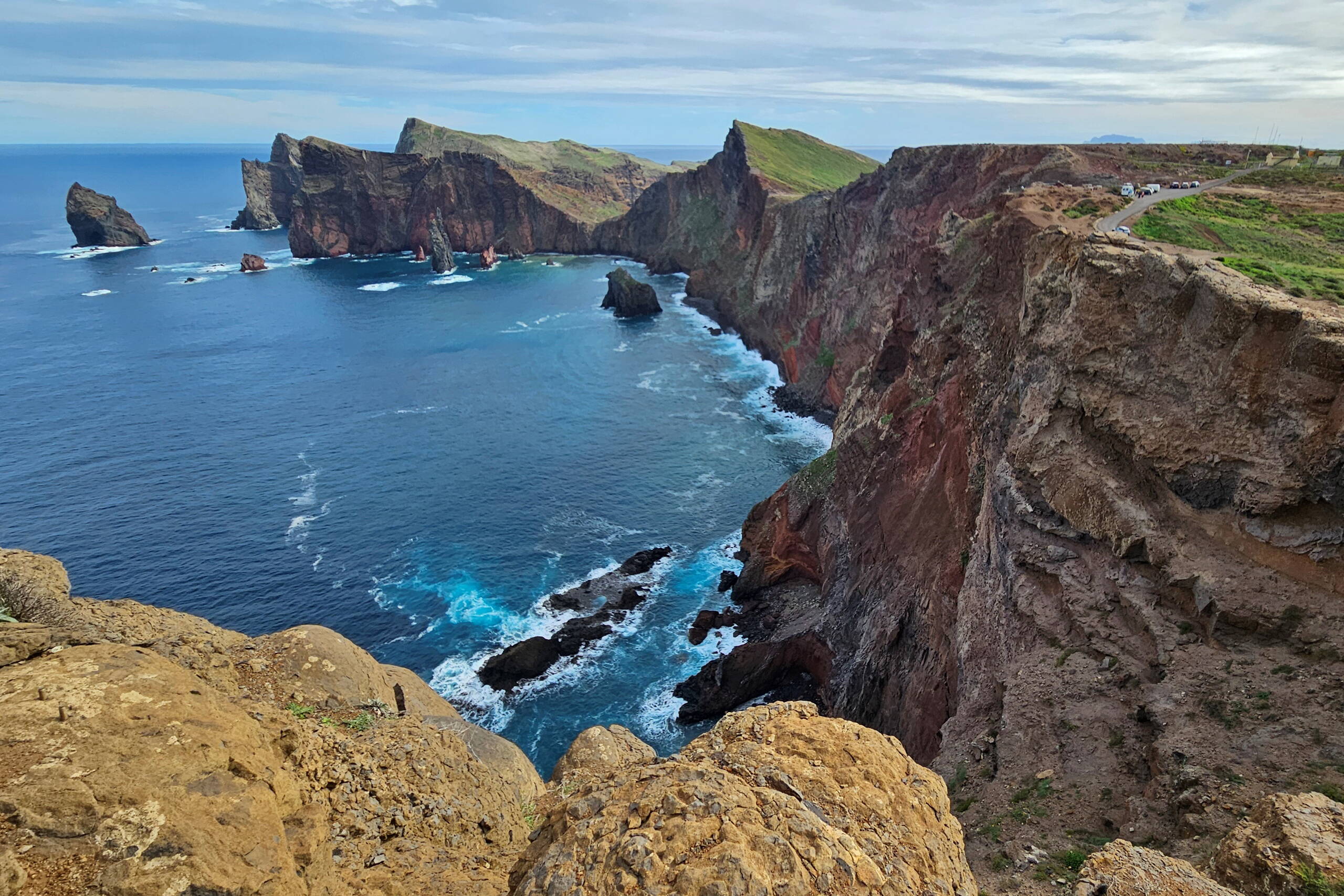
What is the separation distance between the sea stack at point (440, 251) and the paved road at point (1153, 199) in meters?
157

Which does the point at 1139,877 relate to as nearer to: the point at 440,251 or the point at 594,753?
the point at 594,753

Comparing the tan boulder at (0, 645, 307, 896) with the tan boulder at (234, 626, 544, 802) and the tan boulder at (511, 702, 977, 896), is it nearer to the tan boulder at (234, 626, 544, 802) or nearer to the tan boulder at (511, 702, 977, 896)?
the tan boulder at (511, 702, 977, 896)

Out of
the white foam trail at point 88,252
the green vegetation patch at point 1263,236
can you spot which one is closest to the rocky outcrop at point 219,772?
the green vegetation patch at point 1263,236

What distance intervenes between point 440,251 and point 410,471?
119 meters

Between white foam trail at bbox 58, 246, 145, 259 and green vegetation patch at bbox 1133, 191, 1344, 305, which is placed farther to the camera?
white foam trail at bbox 58, 246, 145, 259

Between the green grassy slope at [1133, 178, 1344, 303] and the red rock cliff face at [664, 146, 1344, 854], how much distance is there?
14.6 feet

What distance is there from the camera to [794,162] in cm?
16950

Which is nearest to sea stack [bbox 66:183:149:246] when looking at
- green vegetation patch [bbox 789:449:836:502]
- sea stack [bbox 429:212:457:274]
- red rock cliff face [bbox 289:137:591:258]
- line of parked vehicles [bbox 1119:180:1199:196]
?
red rock cliff face [bbox 289:137:591:258]

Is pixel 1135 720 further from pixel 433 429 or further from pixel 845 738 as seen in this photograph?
pixel 433 429

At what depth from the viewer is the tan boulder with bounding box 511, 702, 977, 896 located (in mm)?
→ 9906

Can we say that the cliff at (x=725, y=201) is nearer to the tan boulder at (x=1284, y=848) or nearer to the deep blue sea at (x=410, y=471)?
the deep blue sea at (x=410, y=471)

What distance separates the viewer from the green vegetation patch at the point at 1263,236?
26.5 m

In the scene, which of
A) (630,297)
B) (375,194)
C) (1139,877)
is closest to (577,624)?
(1139,877)

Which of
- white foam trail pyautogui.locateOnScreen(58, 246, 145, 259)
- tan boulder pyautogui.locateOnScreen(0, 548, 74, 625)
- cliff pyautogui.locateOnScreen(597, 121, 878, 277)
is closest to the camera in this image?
tan boulder pyautogui.locateOnScreen(0, 548, 74, 625)
